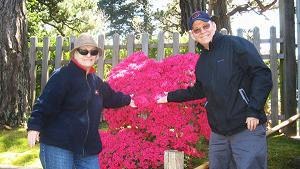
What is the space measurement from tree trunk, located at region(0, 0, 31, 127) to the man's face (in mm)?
5973

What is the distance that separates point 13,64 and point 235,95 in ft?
21.0

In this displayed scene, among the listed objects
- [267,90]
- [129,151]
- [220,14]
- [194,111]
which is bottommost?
[129,151]

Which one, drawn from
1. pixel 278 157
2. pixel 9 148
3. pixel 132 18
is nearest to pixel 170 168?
pixel 278 157

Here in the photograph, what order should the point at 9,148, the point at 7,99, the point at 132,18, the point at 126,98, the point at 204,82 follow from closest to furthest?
the point at 204,82 → the point at 126,98 → the point at 9,148 → the point at 7,99 → the point at 132,18

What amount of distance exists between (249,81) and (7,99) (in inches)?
250

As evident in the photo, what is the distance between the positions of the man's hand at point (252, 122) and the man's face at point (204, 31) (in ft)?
2.44

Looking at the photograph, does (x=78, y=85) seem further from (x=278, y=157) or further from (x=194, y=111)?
(x=278, y=157)

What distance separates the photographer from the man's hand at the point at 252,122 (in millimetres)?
3176

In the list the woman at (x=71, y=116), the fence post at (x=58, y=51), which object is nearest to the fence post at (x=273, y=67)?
the fence post at (x=58, y=51)

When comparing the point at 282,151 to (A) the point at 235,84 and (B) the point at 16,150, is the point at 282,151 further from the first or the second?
(B) the point at 16,150

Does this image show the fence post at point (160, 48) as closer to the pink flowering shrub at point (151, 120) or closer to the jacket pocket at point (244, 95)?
the pink flowering shrub at point (151, 120)

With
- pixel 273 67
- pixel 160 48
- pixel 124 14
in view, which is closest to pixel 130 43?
pixel 160 48

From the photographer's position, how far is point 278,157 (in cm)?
620

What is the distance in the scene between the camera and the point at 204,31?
3500 mm
